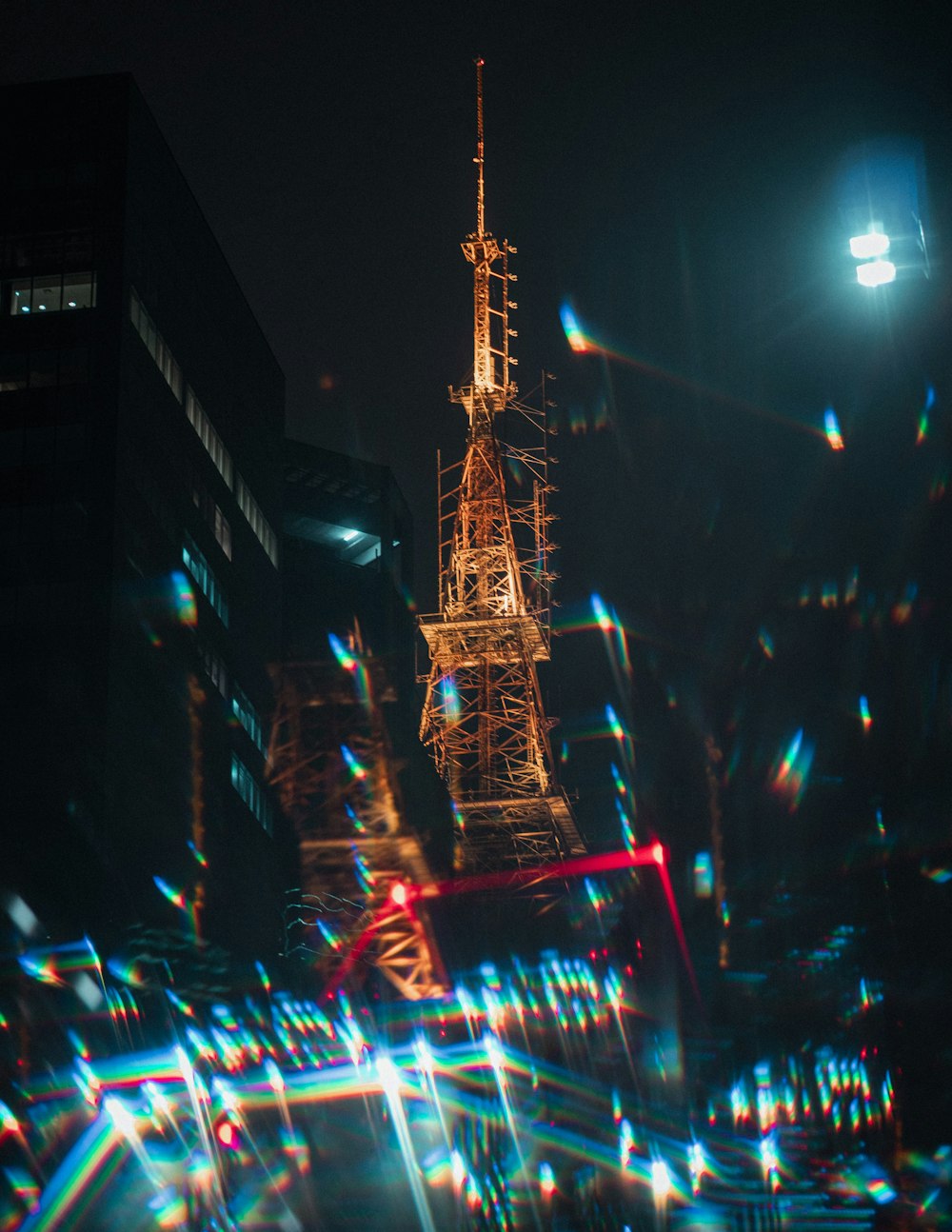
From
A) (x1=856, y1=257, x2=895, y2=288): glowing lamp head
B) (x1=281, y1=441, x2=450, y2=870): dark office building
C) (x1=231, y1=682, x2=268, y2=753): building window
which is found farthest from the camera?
(x1=281, y1=441, x2=450, y2=870): dark office building

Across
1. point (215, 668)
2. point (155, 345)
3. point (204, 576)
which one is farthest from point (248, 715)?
point (155, 345)

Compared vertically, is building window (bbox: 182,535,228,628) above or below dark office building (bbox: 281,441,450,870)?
below

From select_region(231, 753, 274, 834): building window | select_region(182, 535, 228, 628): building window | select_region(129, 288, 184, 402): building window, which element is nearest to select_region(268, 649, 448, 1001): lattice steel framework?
select_region(231, 753, 274, 834): building window

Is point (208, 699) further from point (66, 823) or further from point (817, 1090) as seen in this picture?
→ point (817, 1090)

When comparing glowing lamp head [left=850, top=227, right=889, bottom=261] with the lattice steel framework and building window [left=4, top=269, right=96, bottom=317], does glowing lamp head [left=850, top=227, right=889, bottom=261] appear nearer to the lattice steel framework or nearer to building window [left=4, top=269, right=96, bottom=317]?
building window [left=4, top=269, right=96, bottom=317]

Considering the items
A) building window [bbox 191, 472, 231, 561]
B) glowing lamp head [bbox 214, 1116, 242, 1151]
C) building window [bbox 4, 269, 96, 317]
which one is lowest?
glowing lamp head [bbox 214, 1116, 242, 1151]

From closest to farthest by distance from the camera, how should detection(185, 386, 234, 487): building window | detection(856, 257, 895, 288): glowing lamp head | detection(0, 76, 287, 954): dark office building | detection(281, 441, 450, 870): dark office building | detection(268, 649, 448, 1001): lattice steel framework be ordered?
detection(856, 257, 895, 288): glowing lamp head → detection(0, 76, 287, 954): dark office building → detection(268, 649, 448, 1001): lattice steel framework → detection(185, 386, 234, 487): building window → detection(281, 441, 450, 870): dark office building

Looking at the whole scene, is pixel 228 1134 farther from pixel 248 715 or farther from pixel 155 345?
pixel 155 345
